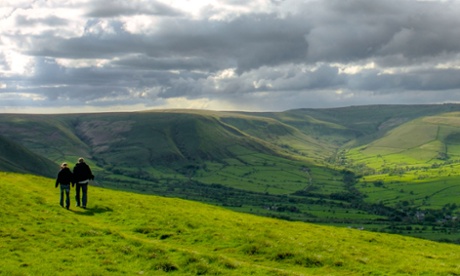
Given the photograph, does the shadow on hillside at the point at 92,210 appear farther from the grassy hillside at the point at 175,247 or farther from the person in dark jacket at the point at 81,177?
the person in dark jacket at the point at 81,177

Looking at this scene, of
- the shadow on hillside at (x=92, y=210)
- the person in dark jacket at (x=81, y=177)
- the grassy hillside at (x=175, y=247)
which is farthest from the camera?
the person in dark jacket at (x=81, y=177)

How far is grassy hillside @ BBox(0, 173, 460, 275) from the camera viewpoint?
26.1 meters

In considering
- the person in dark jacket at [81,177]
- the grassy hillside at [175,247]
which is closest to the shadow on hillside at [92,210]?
the grassy hillside at [175,247]

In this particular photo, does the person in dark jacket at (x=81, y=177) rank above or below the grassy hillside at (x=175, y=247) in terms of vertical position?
above

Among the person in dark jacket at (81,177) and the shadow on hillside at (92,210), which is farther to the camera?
the person in dark jacket at (81,177)

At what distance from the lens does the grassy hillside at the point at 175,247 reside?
2612 cm

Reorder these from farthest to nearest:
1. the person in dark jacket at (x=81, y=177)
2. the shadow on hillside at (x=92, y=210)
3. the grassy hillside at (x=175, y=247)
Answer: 1. the person in dark jacket at (x=81, y=177)
2. the shadow on hillside at (x=92, y=210)
3. the grassy hillside at (x=175, y=247)

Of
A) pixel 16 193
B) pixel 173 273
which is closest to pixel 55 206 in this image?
pixel 16 193

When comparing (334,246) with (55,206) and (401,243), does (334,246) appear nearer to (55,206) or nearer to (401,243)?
(401,243)

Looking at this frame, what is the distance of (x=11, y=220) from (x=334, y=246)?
24.8m

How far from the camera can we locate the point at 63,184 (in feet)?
146

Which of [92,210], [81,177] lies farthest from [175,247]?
[81,177]

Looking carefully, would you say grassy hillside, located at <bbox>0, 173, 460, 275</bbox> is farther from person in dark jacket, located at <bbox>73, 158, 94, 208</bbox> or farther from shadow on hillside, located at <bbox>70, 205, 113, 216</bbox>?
person in dark jacket, located at <bbox>73, 158, 94, 208</bbox>

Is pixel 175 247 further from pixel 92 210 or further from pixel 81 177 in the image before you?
pixel 81 177
